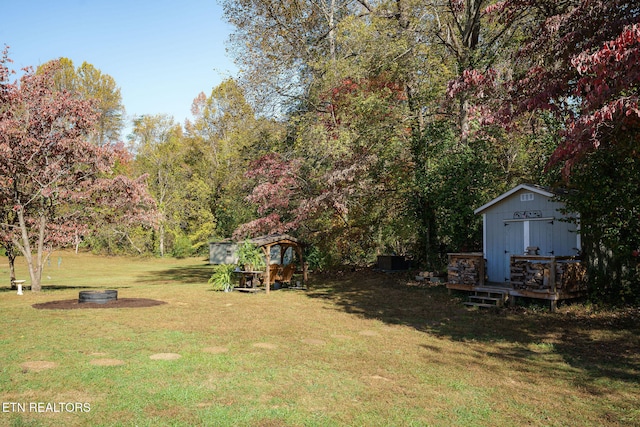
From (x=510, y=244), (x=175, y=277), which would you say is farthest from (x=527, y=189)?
(x=175, y=277)

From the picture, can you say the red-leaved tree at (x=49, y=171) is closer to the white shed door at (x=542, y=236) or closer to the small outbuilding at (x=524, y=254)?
the small outbuilding at (x=524, y=254)

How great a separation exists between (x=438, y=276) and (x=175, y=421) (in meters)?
14.2

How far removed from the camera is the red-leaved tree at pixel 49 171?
1457 cm

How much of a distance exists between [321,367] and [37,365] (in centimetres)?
362

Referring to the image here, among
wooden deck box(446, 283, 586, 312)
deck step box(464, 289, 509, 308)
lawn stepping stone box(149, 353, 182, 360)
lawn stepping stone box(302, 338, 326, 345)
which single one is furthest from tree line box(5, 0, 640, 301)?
lawn stepping stone box(149, 353, 182, 360)

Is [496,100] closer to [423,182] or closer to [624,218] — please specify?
[624,218]

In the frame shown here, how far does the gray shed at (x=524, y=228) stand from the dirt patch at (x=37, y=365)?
37.3ft

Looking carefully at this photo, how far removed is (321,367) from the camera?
6613 millimetres

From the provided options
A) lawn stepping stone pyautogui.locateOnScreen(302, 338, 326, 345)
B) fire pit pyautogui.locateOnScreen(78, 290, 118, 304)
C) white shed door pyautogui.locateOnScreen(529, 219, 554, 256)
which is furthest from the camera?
white shed door pyautogui.locateOnScreen(529, 219, 554, 256)

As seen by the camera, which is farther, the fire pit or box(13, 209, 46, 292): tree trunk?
box(13, 209, 46, 292): tree trunk

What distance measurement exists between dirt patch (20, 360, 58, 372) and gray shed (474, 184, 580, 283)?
37.3 ft

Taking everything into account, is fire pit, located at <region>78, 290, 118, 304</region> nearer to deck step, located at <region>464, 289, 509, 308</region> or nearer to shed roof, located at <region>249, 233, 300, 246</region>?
shed roof, located at <region>249, 233, 300, 246</region>

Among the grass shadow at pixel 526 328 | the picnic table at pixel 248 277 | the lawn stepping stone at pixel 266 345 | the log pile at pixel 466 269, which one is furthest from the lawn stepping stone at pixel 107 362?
the log pile at pixel 466 269

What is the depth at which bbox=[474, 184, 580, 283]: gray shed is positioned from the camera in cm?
1301
